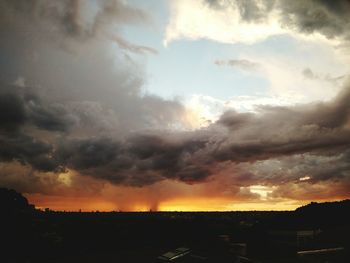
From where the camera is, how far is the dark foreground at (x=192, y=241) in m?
27.8

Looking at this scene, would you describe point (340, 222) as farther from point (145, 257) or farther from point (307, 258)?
point (145, 257)

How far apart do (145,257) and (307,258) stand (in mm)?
19608

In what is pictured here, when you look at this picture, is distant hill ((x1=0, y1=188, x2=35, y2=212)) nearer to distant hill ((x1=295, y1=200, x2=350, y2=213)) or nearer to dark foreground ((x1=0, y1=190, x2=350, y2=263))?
dark foreground ((x1=0, y1=190, x2=350, y2=263))

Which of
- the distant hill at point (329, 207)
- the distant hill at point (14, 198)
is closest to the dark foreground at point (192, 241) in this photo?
the distant hill at point (329, 207)

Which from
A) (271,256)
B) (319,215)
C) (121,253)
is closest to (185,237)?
(121,253)

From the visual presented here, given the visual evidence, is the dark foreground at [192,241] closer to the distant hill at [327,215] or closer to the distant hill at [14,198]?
the distant hill at [327,215]

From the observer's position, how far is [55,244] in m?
43.3

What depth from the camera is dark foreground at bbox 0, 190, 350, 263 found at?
27781mm

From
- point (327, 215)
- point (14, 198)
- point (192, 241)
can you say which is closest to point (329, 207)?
point (327, 215)

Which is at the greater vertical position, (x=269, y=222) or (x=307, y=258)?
(x=269, y=222)

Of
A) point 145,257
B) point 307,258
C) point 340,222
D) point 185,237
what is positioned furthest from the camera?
point 185,237

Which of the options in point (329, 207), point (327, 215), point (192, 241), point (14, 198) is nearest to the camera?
point (327, 215)

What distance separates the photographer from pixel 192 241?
53.8 m

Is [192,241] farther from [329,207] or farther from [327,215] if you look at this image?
[329,207]
